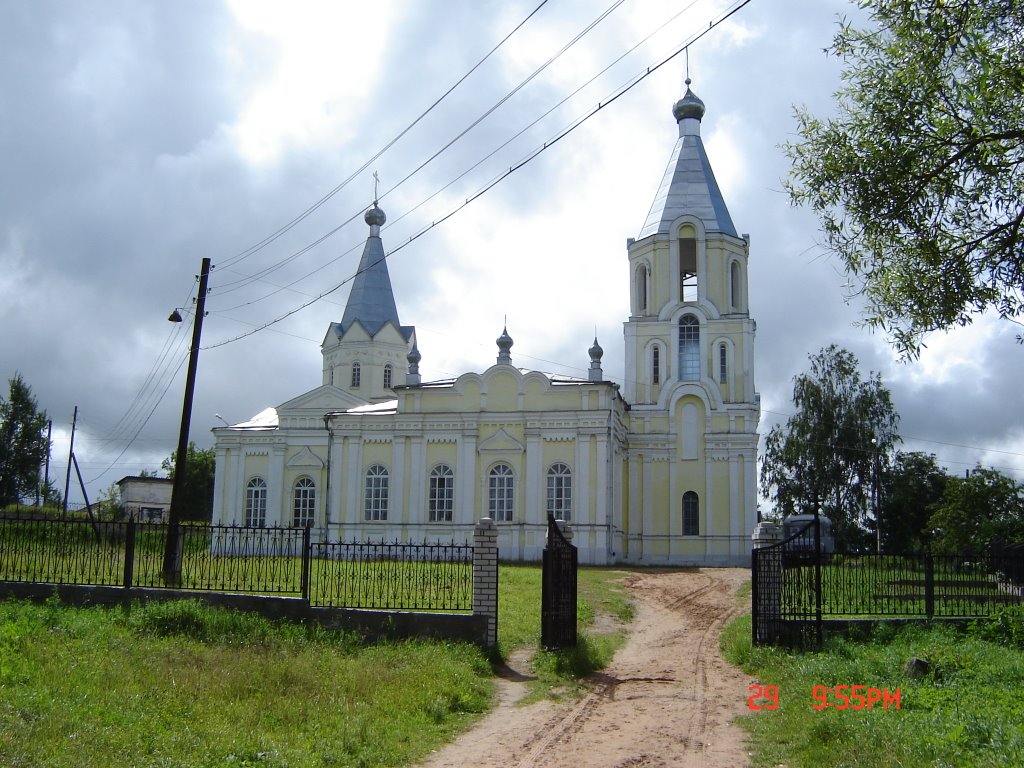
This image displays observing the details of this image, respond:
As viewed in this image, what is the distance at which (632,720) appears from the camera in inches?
400

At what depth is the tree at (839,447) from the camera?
42344 millimetres

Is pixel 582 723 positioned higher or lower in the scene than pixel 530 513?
lower

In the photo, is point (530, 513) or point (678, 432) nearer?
point (530, 513)

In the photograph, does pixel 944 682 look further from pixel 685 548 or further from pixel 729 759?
pixel 685 548

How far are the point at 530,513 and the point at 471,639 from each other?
21119mm

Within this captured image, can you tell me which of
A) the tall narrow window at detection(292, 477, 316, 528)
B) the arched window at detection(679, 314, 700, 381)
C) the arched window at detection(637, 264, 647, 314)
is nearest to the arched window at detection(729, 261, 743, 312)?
the arched window at detection(679, 314, 700, 381)

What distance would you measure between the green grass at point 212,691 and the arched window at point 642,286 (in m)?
27.4

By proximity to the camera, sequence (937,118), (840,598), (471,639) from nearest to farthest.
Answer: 1. (937,118)
2. (471,639)
3. (840,598)

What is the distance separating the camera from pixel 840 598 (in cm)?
1551

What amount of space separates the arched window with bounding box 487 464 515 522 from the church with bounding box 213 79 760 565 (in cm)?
5

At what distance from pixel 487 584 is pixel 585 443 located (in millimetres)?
20862

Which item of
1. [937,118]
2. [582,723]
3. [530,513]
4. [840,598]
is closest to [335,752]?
[582,723]

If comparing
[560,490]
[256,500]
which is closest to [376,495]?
[256,500]
